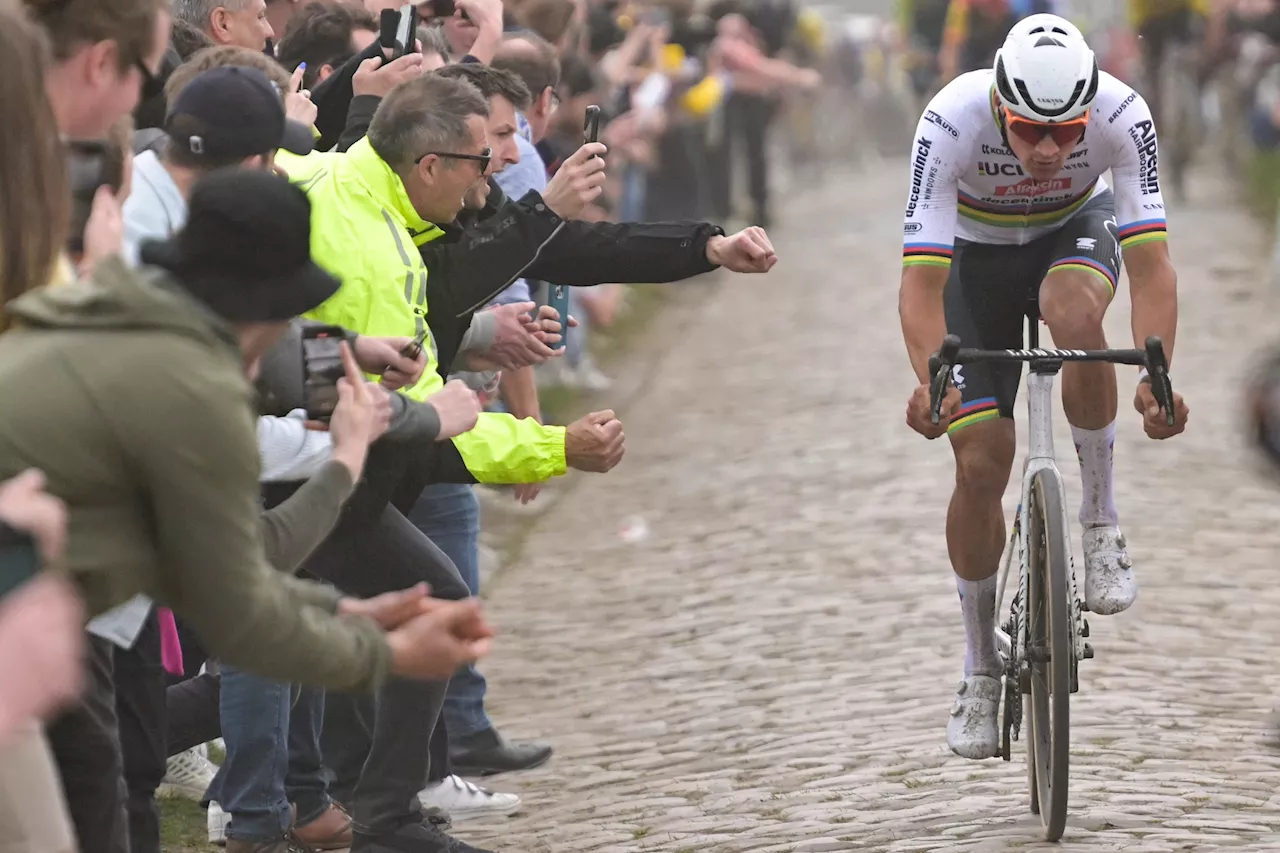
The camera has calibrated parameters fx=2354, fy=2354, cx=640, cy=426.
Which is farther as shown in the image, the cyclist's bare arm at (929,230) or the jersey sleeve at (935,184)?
the jersey sleeve at (935,184)

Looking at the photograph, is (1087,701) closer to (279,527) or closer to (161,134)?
(161,134)

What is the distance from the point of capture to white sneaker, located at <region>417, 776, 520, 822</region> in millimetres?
7422

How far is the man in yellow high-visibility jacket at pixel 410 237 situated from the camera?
589 cm

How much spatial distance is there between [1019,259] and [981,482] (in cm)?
76

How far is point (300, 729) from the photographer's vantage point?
685 cm

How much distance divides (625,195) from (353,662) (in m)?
16.3

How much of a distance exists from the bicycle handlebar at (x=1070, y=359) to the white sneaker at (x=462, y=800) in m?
2.07

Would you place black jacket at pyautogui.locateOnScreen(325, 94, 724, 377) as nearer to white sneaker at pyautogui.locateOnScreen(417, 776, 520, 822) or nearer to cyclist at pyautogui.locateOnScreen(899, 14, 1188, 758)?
cyclist at pyautogui.locateOnScreen(899, 14, 1188, 758)

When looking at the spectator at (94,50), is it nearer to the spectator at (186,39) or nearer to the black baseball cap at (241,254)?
the black baseball cap at (241,254)

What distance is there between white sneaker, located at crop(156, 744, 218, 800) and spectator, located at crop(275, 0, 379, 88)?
2348 millimetres

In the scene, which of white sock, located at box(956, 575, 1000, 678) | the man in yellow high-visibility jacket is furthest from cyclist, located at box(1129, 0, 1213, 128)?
the man in yellow high-visibility jacket

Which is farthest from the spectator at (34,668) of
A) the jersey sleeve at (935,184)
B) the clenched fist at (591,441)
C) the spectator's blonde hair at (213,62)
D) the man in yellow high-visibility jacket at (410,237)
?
the jersey sleeve at (935,184)

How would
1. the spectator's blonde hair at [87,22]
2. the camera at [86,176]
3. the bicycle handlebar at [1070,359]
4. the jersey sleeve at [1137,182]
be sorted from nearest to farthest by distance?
the spectator's blonde hair at [87,22] < the camera at [86,176] < the bicycle handlebar at [1070,359] < the jersey sleeve at [1137,182]

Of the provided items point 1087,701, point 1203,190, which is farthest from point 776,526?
point 1203,190
